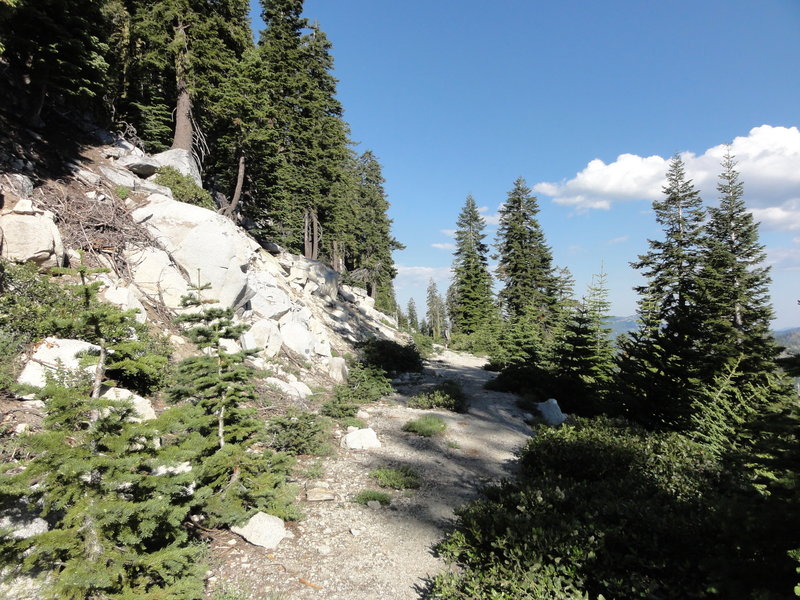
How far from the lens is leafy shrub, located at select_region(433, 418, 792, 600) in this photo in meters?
3.33

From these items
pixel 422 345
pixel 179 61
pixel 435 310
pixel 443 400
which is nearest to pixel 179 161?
pixel 179 61

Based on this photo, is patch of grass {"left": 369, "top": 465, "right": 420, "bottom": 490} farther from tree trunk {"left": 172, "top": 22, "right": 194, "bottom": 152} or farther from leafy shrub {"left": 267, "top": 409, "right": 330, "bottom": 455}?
tree trunk {"left": 172, "top": 22, "right": 194, "bottom": 152}

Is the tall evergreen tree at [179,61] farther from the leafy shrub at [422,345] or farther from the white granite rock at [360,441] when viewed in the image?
the leafy shrub at [422,345]

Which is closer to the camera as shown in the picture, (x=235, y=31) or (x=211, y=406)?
(x=211, y=406)

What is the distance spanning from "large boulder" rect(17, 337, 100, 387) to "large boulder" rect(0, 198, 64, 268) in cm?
291

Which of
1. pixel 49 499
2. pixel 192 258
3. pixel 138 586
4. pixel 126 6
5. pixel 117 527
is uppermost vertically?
pixel 126 6

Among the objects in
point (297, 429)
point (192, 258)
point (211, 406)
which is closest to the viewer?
point (211, 406)

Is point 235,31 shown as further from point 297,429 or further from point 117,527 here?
point 117,527

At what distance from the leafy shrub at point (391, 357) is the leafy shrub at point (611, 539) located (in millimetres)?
13087

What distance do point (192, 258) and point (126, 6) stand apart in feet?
52.0

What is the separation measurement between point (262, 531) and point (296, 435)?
3.19 meters

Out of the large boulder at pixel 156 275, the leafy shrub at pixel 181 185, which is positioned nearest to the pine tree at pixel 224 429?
the large boulder at pixel 156 275

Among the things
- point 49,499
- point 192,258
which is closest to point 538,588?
point 49,499

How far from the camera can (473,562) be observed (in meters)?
4.76
